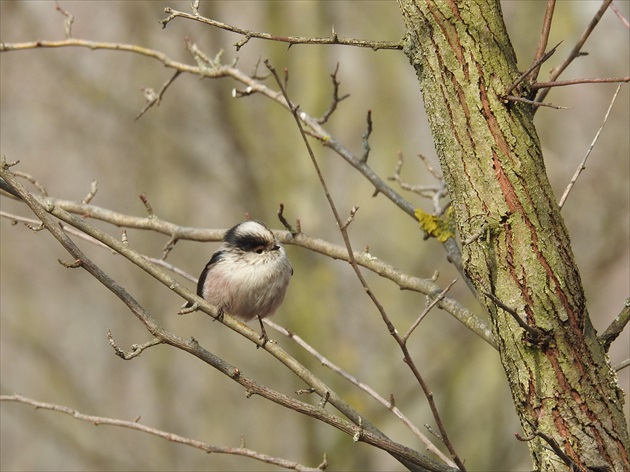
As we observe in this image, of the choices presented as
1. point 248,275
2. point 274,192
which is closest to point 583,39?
point 248,275

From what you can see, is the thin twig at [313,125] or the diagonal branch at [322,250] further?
the thin twig at [313,125]

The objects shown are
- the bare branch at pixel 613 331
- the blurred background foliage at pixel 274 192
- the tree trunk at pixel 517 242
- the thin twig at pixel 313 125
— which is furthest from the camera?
the blurred background foliage at pixel 274 192

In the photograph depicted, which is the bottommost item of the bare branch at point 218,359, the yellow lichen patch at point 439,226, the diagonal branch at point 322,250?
the bare branch at point 218,359

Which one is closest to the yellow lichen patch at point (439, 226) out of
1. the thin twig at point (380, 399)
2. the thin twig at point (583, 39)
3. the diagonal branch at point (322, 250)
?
the diagonal branch at point (322, 250)

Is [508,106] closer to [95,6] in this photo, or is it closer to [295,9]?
[295,9]

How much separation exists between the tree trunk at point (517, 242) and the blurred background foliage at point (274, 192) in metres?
4.67

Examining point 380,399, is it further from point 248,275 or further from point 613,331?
point 248,275

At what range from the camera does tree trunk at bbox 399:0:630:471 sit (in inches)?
85.0

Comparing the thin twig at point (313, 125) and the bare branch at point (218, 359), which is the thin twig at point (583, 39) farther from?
the bare branch at point (218, 359)

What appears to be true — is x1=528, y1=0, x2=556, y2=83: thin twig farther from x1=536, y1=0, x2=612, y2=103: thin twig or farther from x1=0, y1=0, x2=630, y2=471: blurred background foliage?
x1=0, y1=0, x2=630, y2=471: blurred background foliage

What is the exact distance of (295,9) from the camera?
8.27 meters

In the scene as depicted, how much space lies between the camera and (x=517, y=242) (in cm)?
220

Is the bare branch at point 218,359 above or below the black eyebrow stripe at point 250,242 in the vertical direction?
below

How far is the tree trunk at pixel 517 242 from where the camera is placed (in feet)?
7.09
